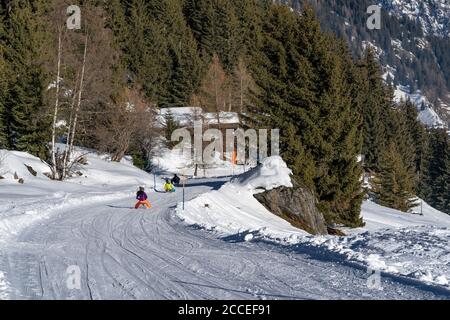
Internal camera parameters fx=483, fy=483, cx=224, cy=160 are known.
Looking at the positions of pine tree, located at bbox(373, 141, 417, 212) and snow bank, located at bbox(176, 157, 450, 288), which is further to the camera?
pine tree, located at bbox(373, 141, 417, 212)

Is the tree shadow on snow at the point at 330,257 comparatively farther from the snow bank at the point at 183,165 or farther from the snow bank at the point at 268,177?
the snow bank at the point at 183,165

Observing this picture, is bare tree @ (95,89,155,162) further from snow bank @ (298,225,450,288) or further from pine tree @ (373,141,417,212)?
snow bank @ (298,225,450,288)

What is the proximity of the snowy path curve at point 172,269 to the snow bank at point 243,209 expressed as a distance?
3.75ft

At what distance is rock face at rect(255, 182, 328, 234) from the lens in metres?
22.2

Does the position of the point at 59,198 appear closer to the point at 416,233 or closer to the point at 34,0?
the point at 416,233

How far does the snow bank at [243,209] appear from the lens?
1445cm

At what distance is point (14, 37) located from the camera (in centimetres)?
4222

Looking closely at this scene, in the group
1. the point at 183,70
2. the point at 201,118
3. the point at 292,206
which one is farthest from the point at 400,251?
the point at 183,70

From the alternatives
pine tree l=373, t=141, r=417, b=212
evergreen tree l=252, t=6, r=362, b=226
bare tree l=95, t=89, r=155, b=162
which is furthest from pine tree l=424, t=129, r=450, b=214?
bare tree l=95, t=89, r=155, b=162

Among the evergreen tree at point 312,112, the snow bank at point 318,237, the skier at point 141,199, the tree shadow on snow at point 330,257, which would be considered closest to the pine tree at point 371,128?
the evergreen tree at point 312,112

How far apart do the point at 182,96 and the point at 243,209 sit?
49.3 m

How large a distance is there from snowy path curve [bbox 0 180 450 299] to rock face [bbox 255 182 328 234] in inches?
344
